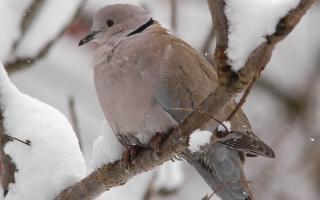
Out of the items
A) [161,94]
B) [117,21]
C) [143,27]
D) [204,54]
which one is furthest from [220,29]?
[204,54]

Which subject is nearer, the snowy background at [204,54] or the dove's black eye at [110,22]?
the dove's black eye at [110,22]

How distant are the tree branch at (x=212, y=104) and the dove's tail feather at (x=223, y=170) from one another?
346 millimetres

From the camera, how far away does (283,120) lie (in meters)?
5.81

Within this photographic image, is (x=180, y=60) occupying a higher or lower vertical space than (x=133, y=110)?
higher

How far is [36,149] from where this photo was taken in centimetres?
281

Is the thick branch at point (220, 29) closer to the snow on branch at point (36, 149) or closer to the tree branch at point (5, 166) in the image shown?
the snow on branch at point (36, 149)

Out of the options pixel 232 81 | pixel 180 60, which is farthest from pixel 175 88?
pixel 232 81

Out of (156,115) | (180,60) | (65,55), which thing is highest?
(180,60)

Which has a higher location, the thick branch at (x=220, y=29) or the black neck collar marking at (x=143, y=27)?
the thick branch at (x=220, y=29)

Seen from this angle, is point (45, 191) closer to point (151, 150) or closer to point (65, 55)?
point (151, 150)

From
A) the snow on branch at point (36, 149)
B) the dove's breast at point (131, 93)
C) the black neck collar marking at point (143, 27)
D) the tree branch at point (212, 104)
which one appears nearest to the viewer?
the tree branch at point (212, 104)

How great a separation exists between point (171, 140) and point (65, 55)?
5744 mm

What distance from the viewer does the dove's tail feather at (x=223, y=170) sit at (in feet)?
9.80

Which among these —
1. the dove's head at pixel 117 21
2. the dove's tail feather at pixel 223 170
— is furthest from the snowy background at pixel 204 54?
the dove's tail feather at pixel 223 170
